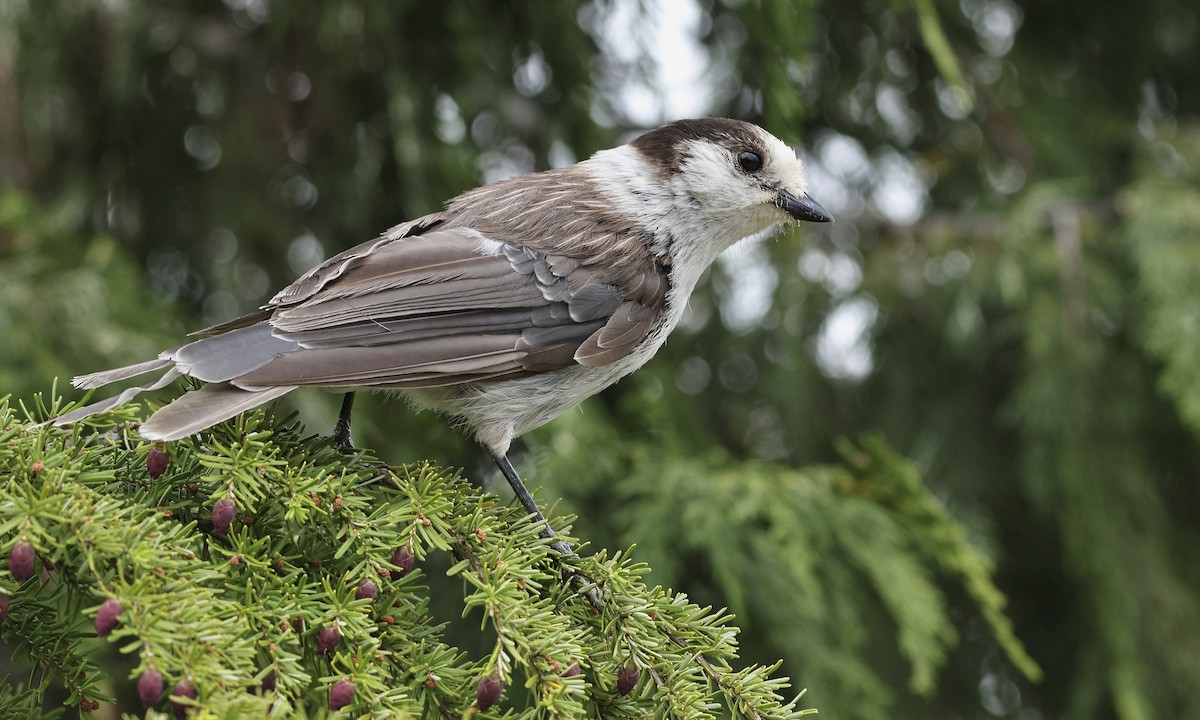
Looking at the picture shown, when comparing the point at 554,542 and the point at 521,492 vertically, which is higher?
the point at 554,542

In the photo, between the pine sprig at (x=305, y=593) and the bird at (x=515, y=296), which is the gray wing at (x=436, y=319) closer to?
the bird at (x=515, y=296)

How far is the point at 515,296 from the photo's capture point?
2.58m

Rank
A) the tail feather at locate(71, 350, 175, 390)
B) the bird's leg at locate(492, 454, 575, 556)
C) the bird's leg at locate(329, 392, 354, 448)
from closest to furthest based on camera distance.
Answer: the tail feather at locate(71, 350, 175, 390)
the bird's leg at locate(492, 454, 575, 556)
the bird's leg at locate(329, 392, 354, 448)

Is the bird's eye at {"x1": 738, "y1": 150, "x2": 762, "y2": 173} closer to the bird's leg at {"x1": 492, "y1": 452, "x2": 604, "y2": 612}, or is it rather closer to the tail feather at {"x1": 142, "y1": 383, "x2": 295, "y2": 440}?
the bird's leg at {"x1": 492, "y1": 452, "x2": 604, "y2": 612}

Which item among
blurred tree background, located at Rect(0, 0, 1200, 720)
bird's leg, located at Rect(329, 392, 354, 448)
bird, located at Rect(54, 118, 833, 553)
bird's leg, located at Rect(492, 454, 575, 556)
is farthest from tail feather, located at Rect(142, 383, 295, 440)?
blurred tree background, located at Rect(0, 0, 1200, 720)

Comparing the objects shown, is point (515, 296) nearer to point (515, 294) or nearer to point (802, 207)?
point (515, 294)

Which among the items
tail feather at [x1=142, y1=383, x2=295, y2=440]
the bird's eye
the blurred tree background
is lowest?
the blurred tree background

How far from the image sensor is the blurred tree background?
318 cm

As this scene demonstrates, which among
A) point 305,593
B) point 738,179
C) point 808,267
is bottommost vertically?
point 808,267

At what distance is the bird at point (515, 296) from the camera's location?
7.13 ft

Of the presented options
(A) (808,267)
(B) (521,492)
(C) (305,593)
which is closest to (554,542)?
(B) (521,492)

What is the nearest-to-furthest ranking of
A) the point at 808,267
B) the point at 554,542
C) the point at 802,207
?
the point at 554,542
the point at 802,207
the point at 808,267

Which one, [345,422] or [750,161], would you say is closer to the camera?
[345,422]

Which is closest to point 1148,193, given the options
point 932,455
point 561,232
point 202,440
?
point 932,455
